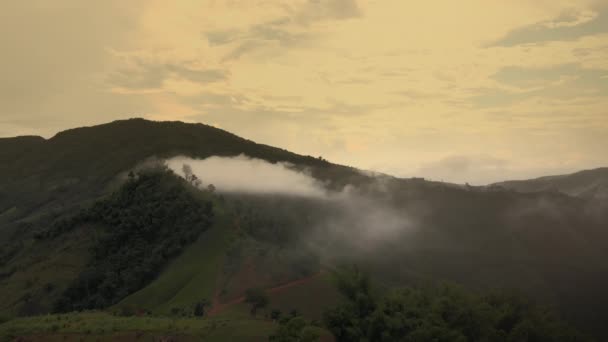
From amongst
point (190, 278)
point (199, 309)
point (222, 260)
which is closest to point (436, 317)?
point (199, 309)

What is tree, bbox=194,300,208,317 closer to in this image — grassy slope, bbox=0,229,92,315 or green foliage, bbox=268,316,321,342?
green foliage, bbox=268,316,321,342

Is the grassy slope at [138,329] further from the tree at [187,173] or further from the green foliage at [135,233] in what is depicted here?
the tree at [187,173]

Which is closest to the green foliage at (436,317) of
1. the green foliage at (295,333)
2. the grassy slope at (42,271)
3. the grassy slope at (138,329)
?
the green foliage at (295,333)

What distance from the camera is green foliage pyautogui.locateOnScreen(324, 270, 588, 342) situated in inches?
3194

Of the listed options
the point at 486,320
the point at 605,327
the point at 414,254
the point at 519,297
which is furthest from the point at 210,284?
the point at 605,327

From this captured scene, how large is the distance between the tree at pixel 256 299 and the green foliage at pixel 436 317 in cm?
1190

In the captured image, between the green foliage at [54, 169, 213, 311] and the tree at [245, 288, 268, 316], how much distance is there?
145 feet

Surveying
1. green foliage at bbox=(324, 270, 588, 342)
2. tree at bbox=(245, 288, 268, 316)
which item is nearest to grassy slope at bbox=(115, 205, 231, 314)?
tree at bbox=(245, 288, 268, 316)

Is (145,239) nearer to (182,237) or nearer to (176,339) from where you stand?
(182,237)

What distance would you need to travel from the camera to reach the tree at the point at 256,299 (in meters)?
88.7

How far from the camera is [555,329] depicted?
107500mm

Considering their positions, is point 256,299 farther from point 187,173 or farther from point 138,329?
point 187,173

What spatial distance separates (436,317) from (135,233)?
88382mm

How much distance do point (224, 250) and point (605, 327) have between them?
97.5 metres
